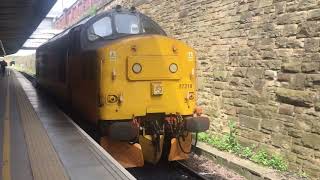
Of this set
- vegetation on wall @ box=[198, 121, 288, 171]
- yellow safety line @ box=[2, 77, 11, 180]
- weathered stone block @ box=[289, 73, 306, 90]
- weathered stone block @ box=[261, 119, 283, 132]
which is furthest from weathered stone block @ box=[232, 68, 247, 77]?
yellow safety line @ box=[2, 77, 11, 180]

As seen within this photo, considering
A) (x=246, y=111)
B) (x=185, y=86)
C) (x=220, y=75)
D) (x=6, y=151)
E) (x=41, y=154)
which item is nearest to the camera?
(x=41, y=154)

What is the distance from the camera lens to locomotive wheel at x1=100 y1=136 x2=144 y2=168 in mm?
8836

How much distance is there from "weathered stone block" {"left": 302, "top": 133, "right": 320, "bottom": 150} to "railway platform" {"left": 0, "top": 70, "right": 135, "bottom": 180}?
3586 mm

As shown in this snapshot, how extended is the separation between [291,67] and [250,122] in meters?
1.80

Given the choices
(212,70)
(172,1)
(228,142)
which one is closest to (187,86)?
(228,142)

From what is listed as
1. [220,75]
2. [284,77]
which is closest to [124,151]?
[284,77]

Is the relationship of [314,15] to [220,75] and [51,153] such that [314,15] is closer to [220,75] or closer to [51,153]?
[220,75]

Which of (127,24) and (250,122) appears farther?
(250,122)

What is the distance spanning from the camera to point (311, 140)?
28.6ft

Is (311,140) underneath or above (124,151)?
above

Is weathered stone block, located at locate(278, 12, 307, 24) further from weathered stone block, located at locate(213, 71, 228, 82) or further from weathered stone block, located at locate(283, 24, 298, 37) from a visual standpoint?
weathered stone block, located at locate(213, 71, 228, 82)

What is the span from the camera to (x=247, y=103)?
11.0 meters

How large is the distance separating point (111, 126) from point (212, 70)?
16.5 ft

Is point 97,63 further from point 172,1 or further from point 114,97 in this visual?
point 172,1
